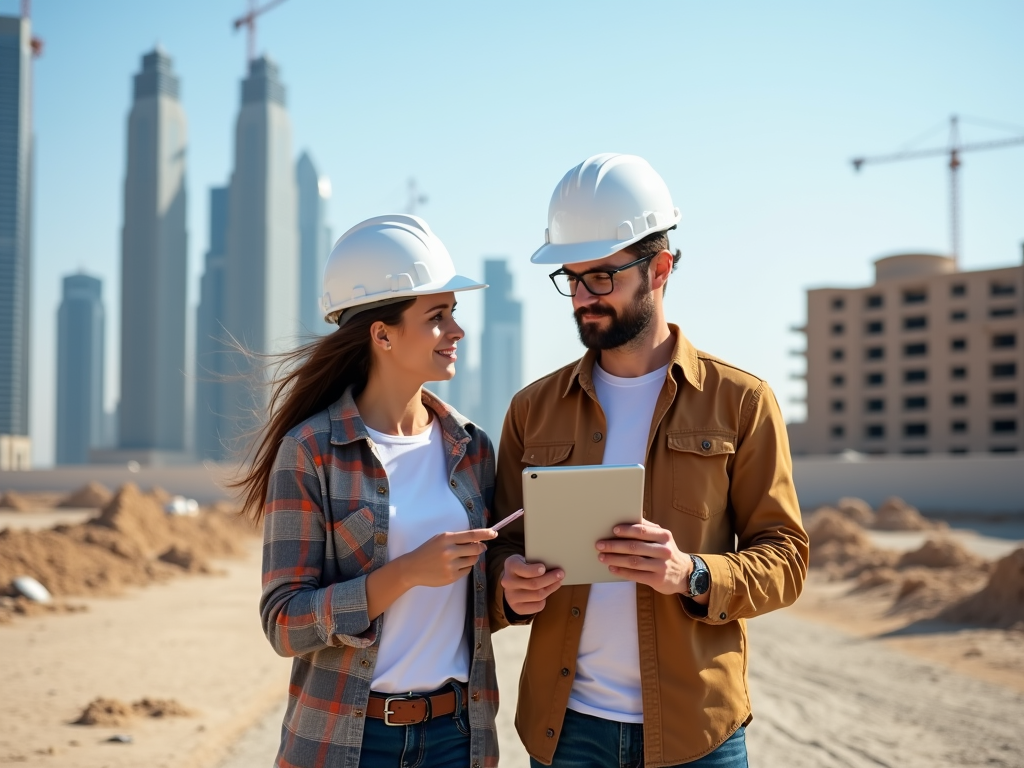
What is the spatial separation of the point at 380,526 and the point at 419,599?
26cm

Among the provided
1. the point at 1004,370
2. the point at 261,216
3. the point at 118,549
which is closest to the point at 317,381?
the point at 118,549

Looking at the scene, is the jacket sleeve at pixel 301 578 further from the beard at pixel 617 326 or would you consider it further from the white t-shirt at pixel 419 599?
the beard at pixel 617 326

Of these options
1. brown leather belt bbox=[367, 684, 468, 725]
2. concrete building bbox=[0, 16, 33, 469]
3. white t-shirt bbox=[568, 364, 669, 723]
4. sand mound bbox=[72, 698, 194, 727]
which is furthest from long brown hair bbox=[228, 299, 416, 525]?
concrete building bbox=[0, 16, 33, 469]

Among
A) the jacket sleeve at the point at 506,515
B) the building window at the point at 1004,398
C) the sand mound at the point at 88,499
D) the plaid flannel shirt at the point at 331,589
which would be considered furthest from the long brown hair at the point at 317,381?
the building window at the point at 1004,398

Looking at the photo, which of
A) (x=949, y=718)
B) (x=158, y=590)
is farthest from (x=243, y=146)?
(x=949, y=718)

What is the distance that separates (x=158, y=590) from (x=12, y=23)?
19174 cm

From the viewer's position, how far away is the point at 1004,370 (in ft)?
209

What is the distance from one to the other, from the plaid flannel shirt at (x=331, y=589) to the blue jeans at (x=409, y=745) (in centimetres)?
5

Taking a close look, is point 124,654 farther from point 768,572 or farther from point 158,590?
point 768,572

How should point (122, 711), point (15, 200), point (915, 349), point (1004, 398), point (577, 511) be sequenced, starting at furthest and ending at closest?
point (15, 200) < point (915, 349) < point (1004, 398) < point (122, 711) < point (577, 511)

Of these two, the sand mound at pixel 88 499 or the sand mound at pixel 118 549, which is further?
the sand mound at pixel 88 499

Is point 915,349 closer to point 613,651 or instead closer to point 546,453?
point 546,453

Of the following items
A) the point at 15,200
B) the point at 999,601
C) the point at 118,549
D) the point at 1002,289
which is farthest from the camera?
the point at 15,200

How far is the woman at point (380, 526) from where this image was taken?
2.92m
